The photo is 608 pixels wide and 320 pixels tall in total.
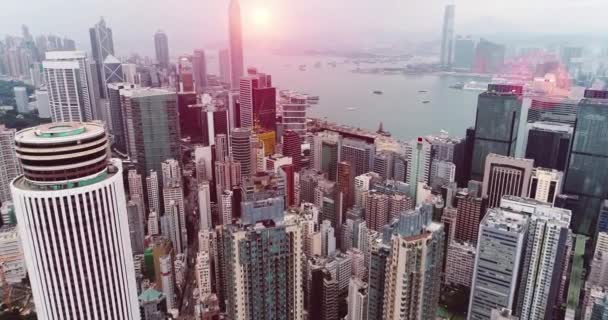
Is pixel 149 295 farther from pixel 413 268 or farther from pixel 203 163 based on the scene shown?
pixel 203 163

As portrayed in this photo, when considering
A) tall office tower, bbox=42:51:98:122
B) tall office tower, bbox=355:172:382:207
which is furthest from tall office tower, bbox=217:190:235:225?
tall office tower, bbox=42:51:98:122

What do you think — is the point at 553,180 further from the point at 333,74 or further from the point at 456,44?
the point at 333,74

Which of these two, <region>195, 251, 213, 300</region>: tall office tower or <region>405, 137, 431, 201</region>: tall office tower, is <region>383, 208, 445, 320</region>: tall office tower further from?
<region>405, 137, 431, 201</region>: tall office tower

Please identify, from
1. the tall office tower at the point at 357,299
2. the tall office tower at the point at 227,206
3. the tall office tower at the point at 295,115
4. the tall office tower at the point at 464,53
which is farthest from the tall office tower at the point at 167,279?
the tall office tower at the point at 464,53

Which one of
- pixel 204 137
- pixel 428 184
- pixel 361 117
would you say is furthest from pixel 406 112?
pixel 204 137

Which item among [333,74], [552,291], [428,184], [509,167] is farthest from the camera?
[333,74]

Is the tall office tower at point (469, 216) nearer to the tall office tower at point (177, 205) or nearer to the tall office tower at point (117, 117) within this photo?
the tall office tower at point (177, 205)
